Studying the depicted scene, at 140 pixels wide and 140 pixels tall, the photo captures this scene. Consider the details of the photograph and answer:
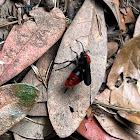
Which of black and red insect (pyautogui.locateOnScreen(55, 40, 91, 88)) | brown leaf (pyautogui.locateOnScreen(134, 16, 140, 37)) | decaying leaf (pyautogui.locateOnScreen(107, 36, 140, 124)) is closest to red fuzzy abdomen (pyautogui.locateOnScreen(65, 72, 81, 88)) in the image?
black and red insect (pyautogui.locateOnScreen(55, 40, 91, 88))

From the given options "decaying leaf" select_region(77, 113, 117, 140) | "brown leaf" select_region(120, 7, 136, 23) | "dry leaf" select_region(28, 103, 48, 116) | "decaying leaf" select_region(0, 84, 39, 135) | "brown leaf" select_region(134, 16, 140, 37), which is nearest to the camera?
"decaying leaf" select_region(0, 84, 39, 135)

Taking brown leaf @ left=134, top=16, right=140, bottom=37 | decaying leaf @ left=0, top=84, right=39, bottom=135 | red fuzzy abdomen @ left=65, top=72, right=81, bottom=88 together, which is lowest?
decaying leaf @ left=0, top=84, right=39, bottom=135

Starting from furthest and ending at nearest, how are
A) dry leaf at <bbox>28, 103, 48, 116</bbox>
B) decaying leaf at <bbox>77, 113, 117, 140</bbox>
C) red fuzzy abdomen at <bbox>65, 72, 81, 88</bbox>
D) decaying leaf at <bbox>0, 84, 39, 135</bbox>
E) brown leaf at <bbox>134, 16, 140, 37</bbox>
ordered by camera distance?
brown leaf at <bbox>134, 16, 140, 37</bbox>
decaying leaf at <bbox>77, 113, 117, 140</bbox>
dry leaf at <bbox>28, 103, 48, 116</bbox>
red fuzzy abdomen at <bbox>65, 72, 81, 88</bbox>
decaying leaf at <bbox>0, 84, 39, 135</bbox>

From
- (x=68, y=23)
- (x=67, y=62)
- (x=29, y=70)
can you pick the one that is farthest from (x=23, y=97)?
(x=68, y=23)

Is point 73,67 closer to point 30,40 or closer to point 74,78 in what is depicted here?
point 74,78

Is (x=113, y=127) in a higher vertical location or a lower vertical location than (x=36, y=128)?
lower

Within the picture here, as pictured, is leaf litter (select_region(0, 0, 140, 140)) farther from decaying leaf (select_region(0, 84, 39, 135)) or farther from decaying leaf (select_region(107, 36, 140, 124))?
decaying leaf (select_region(0, 84, 39, 135))

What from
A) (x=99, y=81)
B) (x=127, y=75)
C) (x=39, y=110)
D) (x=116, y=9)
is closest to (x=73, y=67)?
(x=99, y=81)
